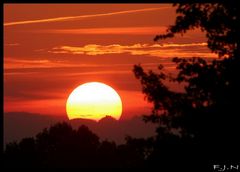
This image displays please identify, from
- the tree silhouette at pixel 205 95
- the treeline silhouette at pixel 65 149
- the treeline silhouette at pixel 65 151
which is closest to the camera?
the tree silhouette at pixel 205 95

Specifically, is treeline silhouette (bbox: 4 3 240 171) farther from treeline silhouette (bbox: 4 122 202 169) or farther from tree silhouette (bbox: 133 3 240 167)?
treeline silhouette (bbox: 4 122 202 169)

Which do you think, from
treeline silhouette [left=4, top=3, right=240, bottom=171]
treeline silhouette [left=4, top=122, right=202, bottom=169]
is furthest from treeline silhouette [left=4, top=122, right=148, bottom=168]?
treeline silhouette [left=4, top=3, right=240, bottom=171]

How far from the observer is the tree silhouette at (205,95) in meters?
27.4

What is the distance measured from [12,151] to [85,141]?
8.81 meters

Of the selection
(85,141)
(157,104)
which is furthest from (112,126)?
(157,104)

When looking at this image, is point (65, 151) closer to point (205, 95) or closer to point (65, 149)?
point (65, 149)

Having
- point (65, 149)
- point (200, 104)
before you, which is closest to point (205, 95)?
point (200, 104)

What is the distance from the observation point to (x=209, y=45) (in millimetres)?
28812

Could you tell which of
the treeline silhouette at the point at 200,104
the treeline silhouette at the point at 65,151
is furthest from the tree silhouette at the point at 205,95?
the treeline silhouette at the point at 65,151

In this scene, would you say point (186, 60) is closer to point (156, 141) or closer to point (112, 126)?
point (156, 141)

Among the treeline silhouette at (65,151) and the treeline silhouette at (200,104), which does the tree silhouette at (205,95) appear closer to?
the treeline silhouette at (200,104)

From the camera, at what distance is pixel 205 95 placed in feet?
92.5

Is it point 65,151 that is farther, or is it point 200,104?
point 65,151

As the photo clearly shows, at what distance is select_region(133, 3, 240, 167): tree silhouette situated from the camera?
27.4 metres
